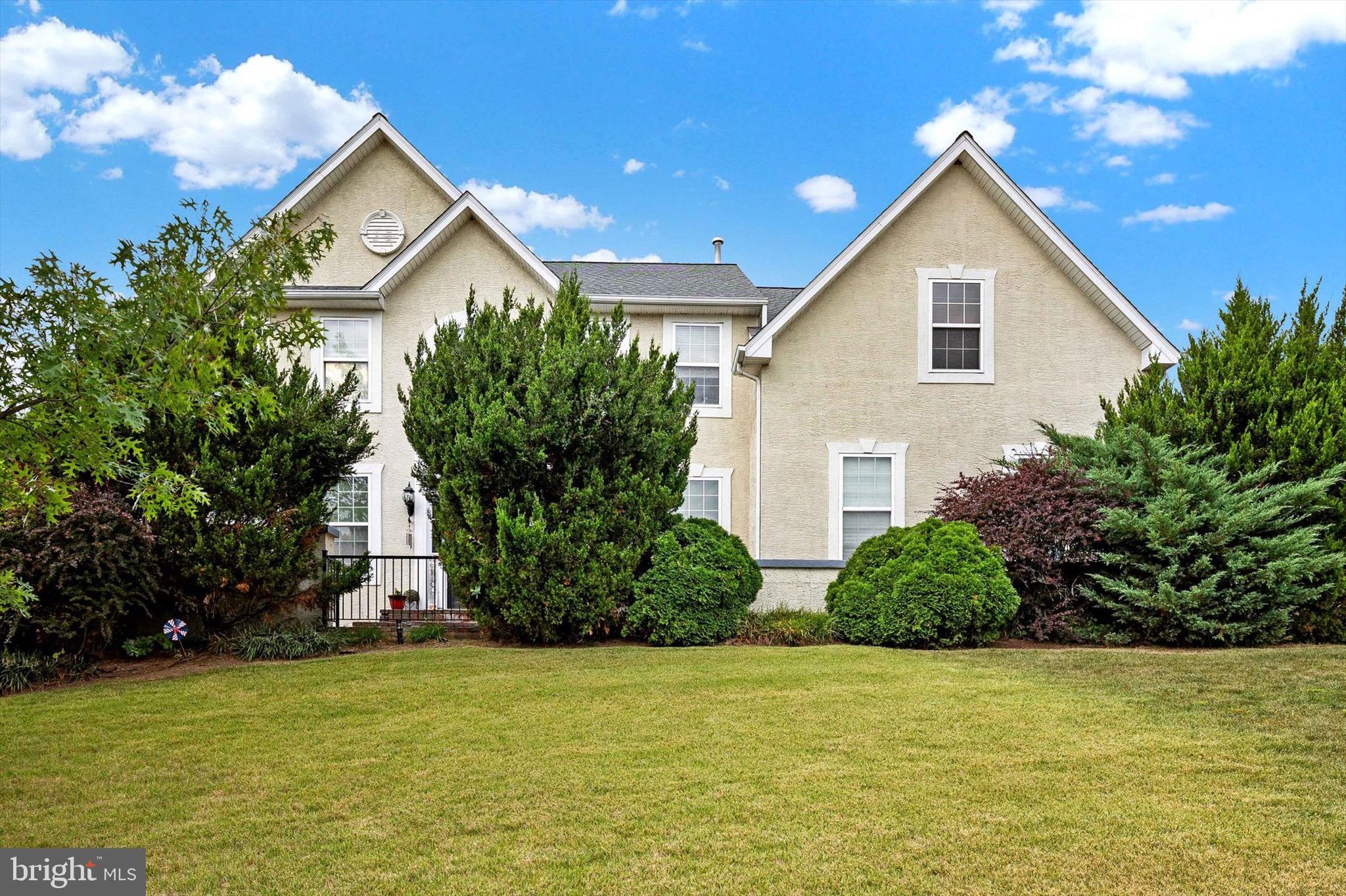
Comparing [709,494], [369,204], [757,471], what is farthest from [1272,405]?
[369,204]

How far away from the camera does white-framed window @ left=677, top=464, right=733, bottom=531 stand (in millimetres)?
16734

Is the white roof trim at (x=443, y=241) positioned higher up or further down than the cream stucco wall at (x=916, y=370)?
higher up

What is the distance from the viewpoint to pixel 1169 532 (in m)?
11.4

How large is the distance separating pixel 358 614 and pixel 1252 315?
14.4 metres

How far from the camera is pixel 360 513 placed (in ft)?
54.3

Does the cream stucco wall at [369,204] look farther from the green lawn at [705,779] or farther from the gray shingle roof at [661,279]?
the green lawn at [705,779]

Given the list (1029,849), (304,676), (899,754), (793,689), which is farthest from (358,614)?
(1029,849)

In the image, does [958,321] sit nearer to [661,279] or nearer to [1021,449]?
[1021,449]

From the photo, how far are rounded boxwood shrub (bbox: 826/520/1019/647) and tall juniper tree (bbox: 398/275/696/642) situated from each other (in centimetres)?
279

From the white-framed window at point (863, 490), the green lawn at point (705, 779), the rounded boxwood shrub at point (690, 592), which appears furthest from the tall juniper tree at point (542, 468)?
the white-framed window at point (863, 490)

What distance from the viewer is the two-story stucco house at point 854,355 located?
51.0 feet

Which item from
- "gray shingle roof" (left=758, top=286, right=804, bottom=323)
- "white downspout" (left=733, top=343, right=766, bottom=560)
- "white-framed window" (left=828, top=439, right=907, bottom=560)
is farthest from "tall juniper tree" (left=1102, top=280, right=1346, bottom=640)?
"gray shingle roof" (left=758, top=286, right=804, bottom=323)

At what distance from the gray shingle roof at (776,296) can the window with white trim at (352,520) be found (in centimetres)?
796
